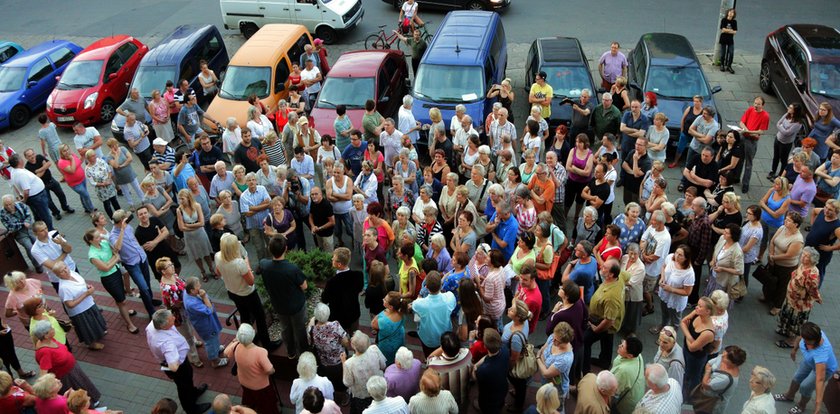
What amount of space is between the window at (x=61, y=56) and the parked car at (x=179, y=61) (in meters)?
3.54

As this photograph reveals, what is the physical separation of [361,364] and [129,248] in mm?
4244

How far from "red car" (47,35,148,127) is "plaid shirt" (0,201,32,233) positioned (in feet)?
19.1

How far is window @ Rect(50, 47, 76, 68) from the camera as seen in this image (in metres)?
17.3

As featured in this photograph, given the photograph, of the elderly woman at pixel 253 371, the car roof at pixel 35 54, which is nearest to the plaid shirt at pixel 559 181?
the elderly woman at pixel 253 371

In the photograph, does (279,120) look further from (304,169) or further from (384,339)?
(384,339)

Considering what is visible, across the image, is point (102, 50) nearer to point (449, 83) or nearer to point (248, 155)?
point (248, 155)

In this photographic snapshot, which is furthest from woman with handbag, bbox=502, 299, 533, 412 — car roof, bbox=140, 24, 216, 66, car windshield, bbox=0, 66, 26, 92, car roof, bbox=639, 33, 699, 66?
car windshield, bbox=0, 66, 26, 92

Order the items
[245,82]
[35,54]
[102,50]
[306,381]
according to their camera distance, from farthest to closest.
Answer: [35,54] → [102,50] → [245,82] → [306,381]

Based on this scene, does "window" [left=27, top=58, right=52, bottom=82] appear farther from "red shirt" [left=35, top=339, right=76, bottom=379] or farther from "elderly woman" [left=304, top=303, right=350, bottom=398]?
"elderly woman" [left=304, top=303, right=350, bottom=398]

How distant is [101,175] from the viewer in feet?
35.9

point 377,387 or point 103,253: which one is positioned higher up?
point 377,387

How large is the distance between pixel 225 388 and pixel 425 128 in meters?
5.95

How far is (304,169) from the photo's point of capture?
10398mm

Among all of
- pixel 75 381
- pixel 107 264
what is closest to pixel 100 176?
pixel 107 264
